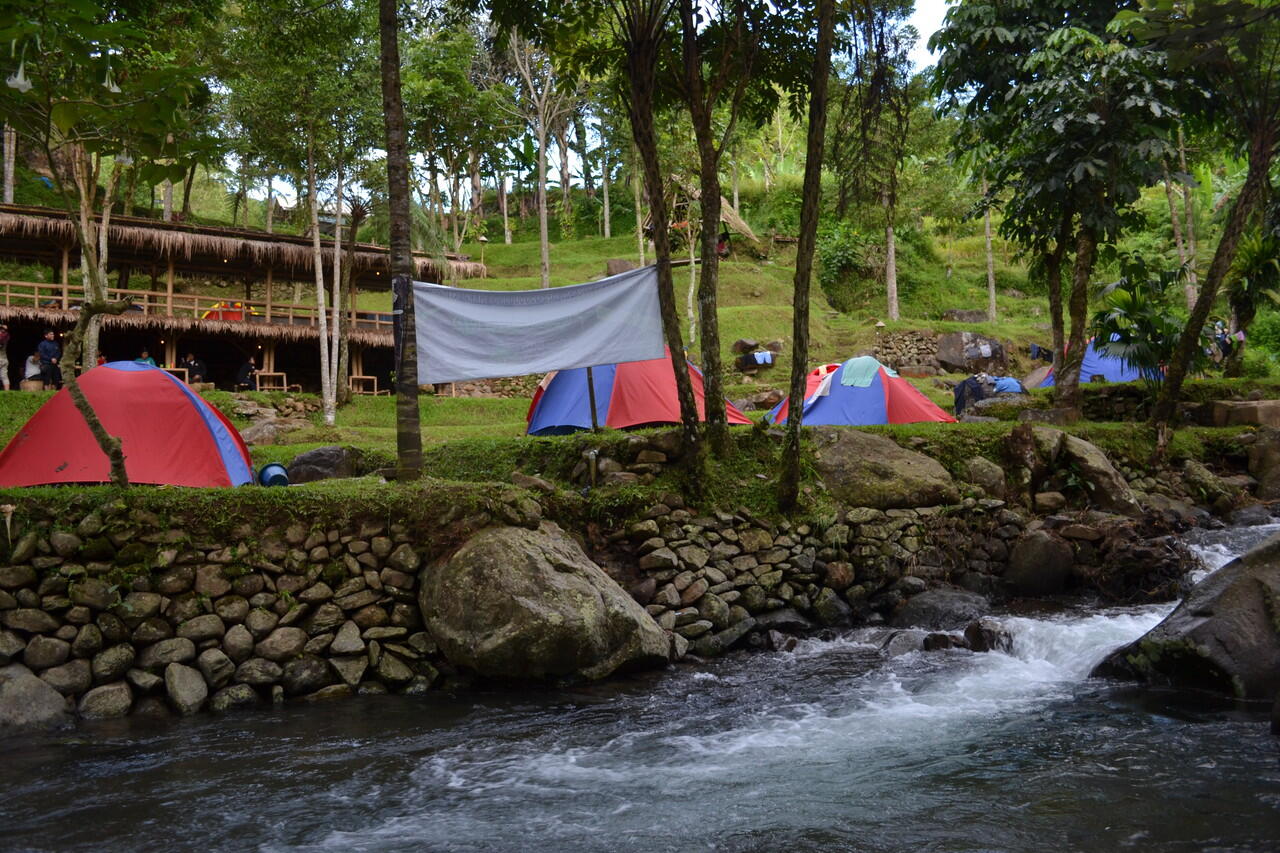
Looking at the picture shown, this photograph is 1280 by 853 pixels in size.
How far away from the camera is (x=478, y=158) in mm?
42125

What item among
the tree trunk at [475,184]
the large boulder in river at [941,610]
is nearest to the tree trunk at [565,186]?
the tree trunk at [475,184]

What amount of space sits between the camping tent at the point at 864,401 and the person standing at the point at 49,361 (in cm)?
1664

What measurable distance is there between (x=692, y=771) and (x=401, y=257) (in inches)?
217

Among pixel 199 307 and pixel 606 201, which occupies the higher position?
pixel 606 201

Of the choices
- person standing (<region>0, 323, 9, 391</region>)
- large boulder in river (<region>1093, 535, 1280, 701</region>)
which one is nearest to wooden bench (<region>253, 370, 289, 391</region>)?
person standing (<region>0, 323, 9, 391</region>)

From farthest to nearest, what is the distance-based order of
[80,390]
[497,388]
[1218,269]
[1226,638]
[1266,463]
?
[497,388]
[1266,463]
[1218,269]
[80,390]
[1226,638]

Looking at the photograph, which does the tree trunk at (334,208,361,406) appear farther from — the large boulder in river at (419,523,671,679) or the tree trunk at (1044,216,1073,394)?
the large boulder in river at (419,523,671,679)

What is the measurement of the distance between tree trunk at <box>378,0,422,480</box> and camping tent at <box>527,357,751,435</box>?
15.4 ft

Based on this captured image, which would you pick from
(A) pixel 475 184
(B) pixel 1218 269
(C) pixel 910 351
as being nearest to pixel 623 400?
(B) pixel 1218 269

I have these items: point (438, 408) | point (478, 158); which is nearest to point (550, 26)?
point (438, 408)

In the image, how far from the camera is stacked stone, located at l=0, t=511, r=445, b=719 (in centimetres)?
685

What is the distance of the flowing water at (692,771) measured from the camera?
4586mm

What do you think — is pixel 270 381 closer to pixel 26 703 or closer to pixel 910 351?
pixel 910 351

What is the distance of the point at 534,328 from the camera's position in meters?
9.73
